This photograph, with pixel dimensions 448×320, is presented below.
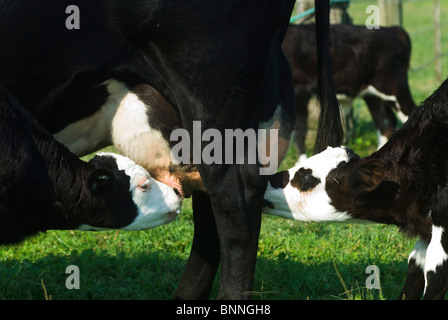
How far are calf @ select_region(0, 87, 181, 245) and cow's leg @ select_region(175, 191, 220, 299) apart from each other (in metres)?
0.41

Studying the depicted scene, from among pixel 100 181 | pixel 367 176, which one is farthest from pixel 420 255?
pixel 100 181

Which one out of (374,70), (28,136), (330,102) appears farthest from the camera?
(374,70)

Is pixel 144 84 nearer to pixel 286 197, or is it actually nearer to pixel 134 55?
pixel 134 55

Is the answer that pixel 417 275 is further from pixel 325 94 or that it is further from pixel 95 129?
pixel 95 129

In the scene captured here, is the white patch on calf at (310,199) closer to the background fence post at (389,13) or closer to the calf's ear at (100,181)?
the calf's ear at (100,181)

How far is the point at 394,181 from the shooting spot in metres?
3.88

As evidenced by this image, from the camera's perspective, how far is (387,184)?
387 cm

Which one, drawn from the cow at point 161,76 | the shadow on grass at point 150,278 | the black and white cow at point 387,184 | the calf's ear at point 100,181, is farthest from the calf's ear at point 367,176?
the calf's ear at point 100,181

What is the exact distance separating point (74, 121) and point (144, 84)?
1.35ft

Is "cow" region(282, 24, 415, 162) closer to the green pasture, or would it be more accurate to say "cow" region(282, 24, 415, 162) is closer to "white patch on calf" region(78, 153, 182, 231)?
the green pasture

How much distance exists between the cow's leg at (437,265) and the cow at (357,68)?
499cm

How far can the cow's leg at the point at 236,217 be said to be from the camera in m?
3.64

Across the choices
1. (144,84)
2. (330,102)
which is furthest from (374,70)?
(144,84)

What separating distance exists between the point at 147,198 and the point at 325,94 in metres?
1.20
